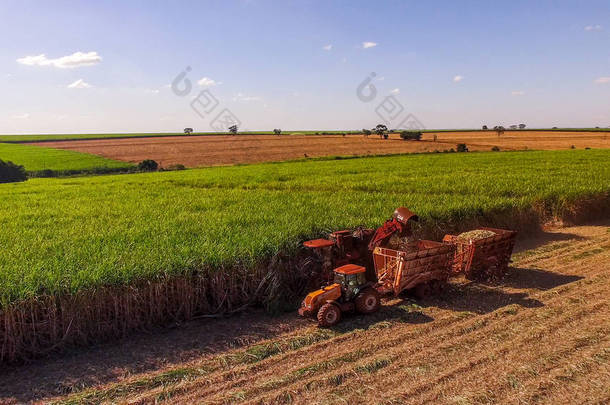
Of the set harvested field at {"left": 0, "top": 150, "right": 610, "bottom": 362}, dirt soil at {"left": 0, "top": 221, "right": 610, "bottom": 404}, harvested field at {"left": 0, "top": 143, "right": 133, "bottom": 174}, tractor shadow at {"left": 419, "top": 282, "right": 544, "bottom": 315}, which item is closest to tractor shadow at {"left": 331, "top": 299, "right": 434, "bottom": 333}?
dirt soil at {"left": 0, "top": 221, "right": 610, "bottom": 404}

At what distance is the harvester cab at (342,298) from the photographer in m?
6.44

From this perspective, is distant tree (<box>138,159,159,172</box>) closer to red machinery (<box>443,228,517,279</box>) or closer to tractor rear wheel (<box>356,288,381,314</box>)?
red machinery (<box>443,228,517,279</box>)

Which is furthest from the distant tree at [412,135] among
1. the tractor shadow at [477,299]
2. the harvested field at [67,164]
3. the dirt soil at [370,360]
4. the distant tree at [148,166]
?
the dirt soil at [370,360]

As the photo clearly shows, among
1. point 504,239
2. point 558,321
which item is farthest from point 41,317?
point 504,239

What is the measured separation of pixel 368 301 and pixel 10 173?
42321 millimetres

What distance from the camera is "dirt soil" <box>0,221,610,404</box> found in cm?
468

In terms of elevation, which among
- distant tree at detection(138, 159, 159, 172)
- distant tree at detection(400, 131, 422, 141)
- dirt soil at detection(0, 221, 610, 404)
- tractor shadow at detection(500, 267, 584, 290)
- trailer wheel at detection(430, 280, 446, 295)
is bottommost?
tractor shadow at detection(500, 267, 584, 290)

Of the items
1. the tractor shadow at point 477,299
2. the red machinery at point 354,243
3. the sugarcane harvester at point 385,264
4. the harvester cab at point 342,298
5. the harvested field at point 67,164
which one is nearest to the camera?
the harvester cab at point 342,298

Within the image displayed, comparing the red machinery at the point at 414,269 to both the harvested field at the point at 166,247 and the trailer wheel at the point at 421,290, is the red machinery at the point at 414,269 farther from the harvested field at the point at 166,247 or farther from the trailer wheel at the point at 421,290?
the harvested field at the point at 166,247

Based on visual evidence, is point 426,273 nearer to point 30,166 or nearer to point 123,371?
point 123,371

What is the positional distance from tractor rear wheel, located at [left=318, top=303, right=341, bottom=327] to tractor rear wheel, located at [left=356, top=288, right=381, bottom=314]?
414 millimetres

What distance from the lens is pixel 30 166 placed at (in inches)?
1919

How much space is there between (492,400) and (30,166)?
55550mm

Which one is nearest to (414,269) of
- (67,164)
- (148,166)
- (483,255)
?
(483,255)
